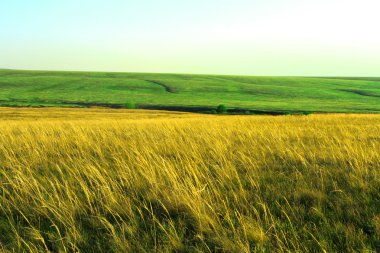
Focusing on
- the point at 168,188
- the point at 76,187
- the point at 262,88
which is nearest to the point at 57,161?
the point at 76,187

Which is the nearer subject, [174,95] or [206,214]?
[206,214]

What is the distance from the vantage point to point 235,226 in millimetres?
3176

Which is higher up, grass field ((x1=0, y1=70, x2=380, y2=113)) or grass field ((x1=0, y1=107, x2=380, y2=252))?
grass field ((x1=0, y1=107, x2=380, y2=252))

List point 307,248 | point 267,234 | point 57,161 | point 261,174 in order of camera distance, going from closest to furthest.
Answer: point 307,248, point 267,234, point 261,174, point 57,161

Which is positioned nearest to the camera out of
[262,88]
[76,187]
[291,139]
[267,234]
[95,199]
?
[267,234]

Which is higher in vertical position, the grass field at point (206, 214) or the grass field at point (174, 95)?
the grass field at point (206, 214)

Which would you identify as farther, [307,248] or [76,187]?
[76,187]

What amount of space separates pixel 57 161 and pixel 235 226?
4.10 metres

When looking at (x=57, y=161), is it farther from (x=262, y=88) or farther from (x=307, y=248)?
(x=262, y=88)

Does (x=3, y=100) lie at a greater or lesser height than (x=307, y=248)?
lesser

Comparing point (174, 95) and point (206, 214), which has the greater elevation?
point (206, 214)

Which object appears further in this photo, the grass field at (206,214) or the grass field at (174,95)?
the grass field at (174,95)

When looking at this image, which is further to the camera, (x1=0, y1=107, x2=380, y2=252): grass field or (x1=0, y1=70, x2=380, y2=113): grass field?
(x1=0, y1=70, x2=380, y2=113): grass field

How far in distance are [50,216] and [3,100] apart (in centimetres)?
6596
